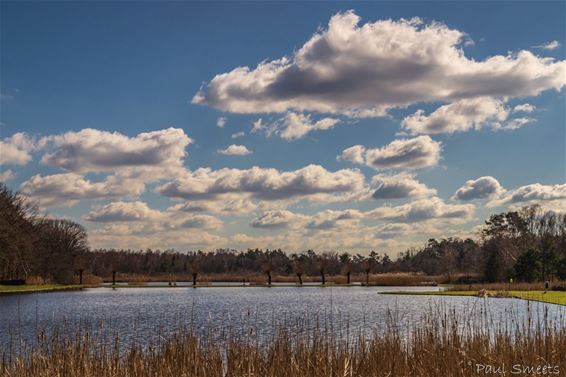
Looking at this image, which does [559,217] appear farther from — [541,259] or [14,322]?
[14,322]

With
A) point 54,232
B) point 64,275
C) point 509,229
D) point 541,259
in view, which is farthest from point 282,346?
point 509,229

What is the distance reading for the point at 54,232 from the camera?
81.8 m

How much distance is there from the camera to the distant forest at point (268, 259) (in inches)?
2223
